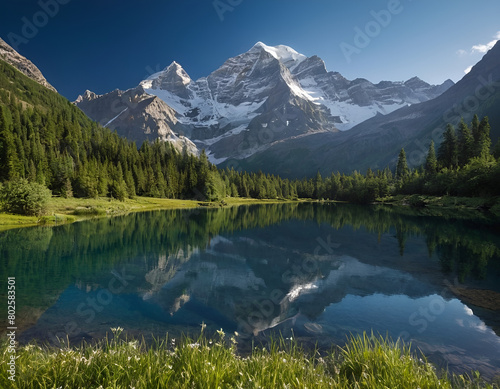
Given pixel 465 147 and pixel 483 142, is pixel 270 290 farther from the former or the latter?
pixel 465 147

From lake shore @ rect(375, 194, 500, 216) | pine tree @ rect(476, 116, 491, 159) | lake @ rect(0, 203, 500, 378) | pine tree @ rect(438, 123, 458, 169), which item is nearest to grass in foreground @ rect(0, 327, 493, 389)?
lake @ rect(0, 203, 500, 378)

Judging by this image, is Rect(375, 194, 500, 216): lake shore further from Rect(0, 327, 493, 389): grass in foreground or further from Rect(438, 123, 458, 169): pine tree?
Rect(0, 327, 493, 389): grass in foreground

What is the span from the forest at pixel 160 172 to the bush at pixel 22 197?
244mm

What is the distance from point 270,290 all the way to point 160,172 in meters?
128

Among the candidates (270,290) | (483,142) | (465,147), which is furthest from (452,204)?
(270,290)

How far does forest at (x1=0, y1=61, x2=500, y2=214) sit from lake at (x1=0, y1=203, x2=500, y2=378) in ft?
130

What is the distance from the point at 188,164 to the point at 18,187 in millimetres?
103662

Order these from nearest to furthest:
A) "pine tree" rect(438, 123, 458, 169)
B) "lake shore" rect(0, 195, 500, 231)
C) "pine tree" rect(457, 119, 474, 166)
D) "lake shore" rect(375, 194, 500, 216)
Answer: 1. "lake shore" rect(0, 195, 500, 231)
2. "lake shore" rect(375, 194, 500, 216)
3. "pine tree" rect(457, 119, 474, 166)
4. "pine tree" rect(438, 123, 458, 169)

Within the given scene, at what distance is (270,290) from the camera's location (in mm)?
19797

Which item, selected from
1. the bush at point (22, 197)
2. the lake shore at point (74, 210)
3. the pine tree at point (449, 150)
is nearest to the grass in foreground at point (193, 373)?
the lake shore at point (74, 210)

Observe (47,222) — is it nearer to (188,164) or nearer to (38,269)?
(38,269)

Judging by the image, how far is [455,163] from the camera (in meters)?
103

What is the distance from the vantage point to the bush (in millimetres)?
51344

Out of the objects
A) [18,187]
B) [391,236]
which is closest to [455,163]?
[391,236]
